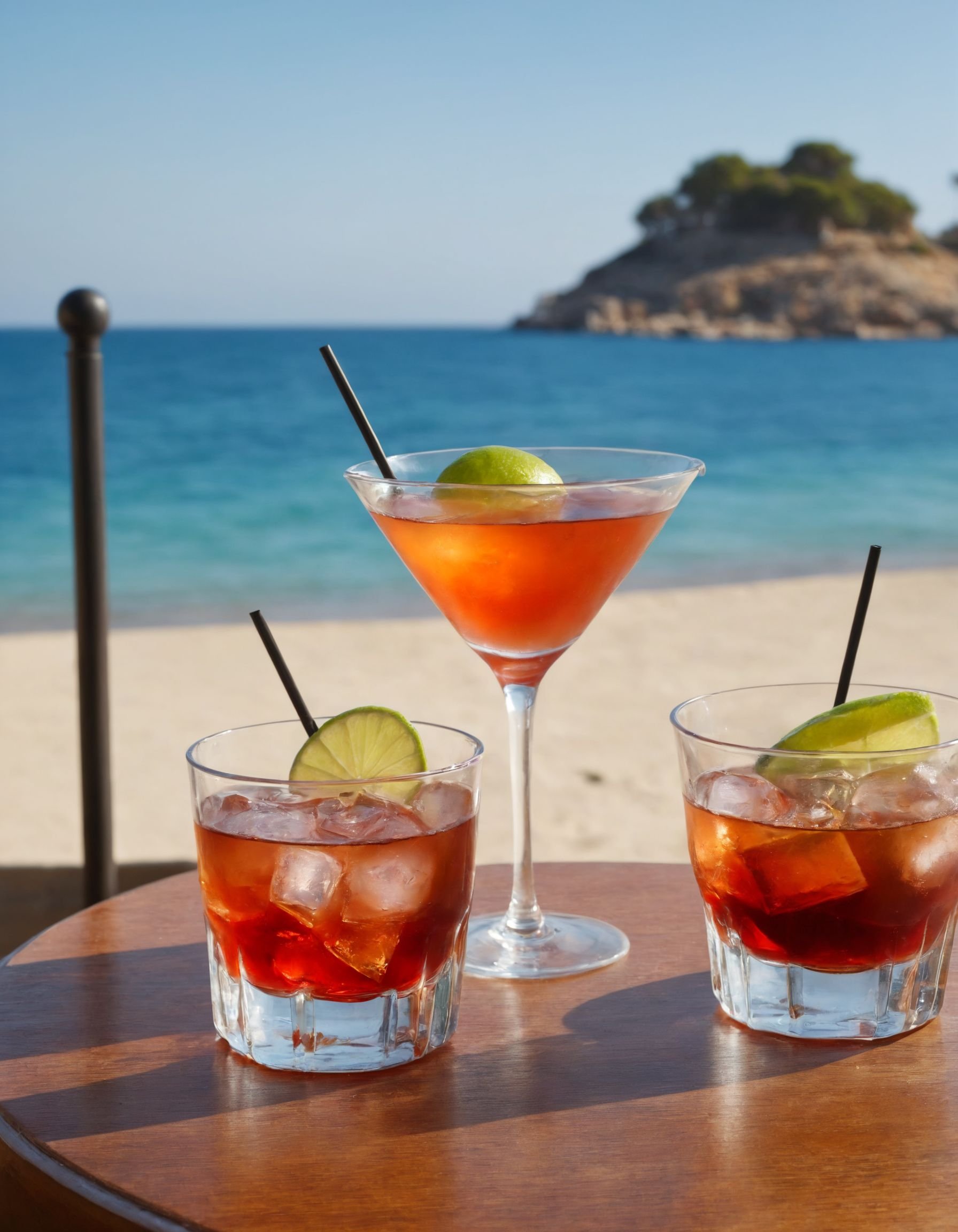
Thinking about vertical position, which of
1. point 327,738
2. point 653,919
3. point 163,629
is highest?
point 327,738

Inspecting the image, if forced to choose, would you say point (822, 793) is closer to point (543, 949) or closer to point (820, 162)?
point (543, 949)

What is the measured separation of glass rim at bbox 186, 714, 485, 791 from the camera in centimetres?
97

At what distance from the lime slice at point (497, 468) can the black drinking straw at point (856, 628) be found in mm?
292

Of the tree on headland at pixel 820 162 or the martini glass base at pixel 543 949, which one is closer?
the martini glass base at pixel 543 949

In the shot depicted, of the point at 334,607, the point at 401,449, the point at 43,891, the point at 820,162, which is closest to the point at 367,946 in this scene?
the point at 43,891

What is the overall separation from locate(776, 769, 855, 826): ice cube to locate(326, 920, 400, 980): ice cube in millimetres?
313

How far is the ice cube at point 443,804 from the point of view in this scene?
1.02m

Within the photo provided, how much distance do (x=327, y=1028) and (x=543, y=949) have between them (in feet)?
1.07

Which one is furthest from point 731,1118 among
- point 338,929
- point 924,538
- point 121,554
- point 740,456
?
point 740,456

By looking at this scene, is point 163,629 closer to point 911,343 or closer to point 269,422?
point 269,422

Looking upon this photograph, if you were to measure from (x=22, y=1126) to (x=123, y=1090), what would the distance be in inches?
3.1

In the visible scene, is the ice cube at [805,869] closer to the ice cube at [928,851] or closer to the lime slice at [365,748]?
the ice cube at [928,851]

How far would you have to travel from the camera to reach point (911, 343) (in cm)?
4425

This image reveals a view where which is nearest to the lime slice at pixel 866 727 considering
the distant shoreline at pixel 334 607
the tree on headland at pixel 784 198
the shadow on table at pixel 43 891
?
the shadow on table at pixel 43 891
